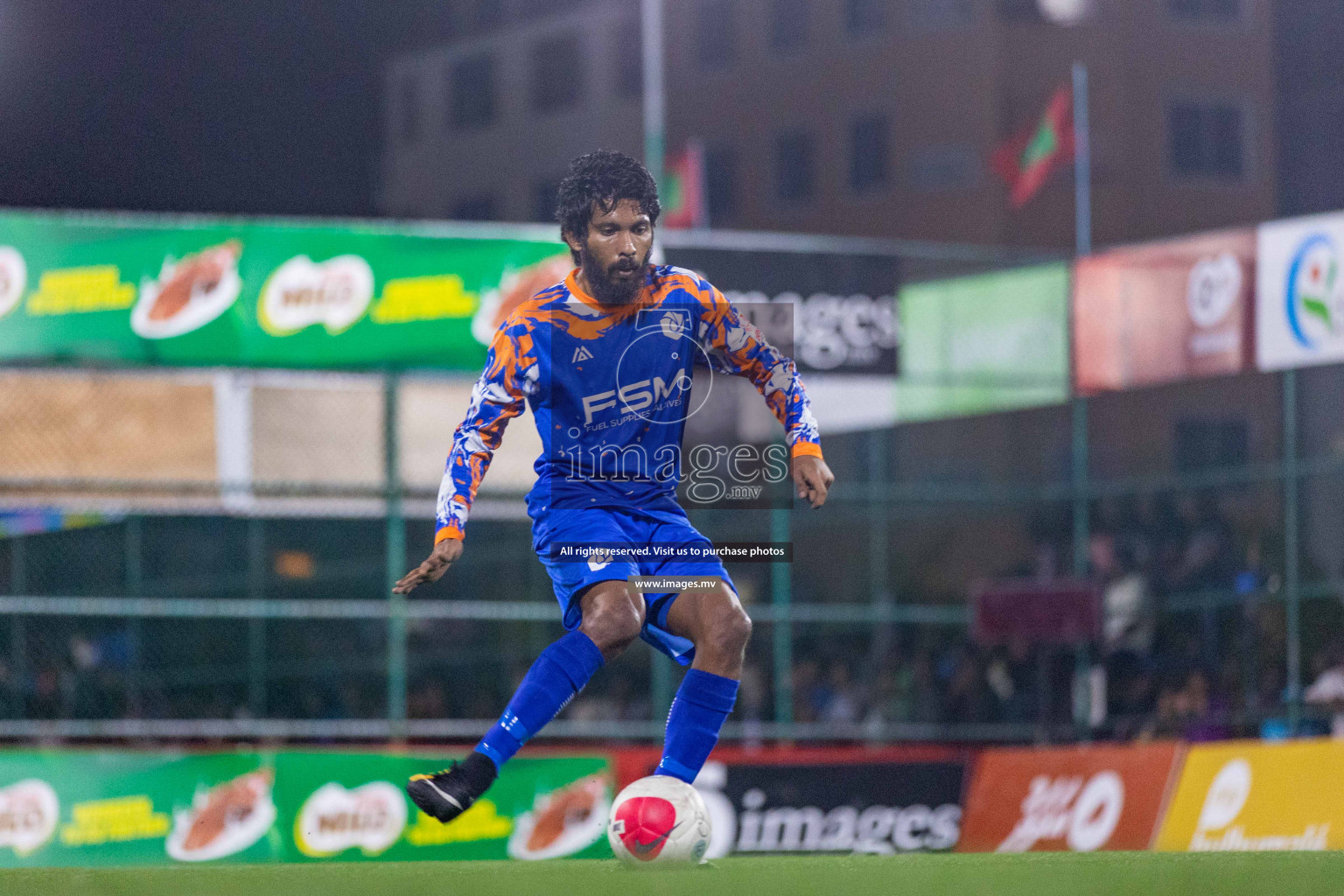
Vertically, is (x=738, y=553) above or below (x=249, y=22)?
below

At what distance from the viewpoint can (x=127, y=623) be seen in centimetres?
1803

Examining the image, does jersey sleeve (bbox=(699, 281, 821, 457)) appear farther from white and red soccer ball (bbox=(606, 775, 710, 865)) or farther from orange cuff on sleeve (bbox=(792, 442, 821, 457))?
white and red soccer ball (bbox=(606, 775, 710, 865))

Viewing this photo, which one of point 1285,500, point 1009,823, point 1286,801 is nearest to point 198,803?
point 1009,823

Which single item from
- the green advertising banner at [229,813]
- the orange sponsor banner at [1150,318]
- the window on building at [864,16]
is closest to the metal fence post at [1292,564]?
the orange sponsor banner at [1150,318]

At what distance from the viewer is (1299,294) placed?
1307 centimetres

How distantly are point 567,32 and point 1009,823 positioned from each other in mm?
39024

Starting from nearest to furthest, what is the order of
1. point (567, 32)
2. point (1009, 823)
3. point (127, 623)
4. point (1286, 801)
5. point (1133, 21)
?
1. point (1286, 801)
2. point (1009, 823)
3. point (127, 623)
4. point (1133, 21)
5. point (567, 32)

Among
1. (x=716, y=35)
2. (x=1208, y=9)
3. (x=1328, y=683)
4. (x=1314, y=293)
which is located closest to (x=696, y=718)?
(x=1328, y=683)

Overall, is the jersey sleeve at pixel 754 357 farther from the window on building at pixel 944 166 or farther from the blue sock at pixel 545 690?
the window on building at pixel 944 166

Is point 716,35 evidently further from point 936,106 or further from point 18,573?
point 18,573

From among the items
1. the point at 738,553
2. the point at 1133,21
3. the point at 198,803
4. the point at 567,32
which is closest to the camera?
the point at 738,553

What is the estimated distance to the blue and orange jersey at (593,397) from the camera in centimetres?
502

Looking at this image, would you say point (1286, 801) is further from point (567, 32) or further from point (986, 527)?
point (567, 32)

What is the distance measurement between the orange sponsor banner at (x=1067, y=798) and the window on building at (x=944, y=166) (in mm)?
29878
